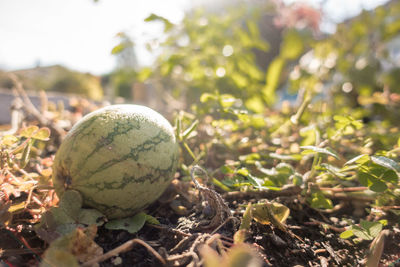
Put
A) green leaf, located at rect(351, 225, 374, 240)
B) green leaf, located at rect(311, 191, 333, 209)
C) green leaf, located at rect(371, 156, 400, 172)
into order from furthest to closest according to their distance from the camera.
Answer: green leaf, located at rect(311, 191, 333, 209) → green leaf, located at rect(351, 225, 374, 240) → green leaf, located at rect(371, 156, 400, 172)

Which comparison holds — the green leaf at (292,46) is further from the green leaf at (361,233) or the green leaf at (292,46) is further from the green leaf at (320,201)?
the green leaf at (361,233)

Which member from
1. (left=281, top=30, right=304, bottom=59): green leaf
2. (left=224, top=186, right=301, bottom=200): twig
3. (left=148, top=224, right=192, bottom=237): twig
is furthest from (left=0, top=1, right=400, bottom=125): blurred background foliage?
(left=148, top=224, right=192, bottom=237): twig

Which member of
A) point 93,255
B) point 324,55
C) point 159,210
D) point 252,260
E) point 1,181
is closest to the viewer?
point 252,260

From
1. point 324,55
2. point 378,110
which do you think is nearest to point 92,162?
point 324,55

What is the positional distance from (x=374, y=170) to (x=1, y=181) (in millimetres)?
1237

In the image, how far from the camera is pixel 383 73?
2559 mm

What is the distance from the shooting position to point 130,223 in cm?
89

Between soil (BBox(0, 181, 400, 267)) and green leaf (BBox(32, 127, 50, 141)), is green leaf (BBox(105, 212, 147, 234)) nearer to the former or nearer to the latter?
soil (BBox(0, 181, 400, 267))

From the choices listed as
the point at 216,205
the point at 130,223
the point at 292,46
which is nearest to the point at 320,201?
the point at 216,205

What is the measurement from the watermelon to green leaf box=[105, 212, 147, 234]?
21 millimetres

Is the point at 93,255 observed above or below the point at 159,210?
above

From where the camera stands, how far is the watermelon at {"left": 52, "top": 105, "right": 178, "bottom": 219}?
0.85 m

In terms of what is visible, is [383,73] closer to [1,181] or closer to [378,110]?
[378,110]

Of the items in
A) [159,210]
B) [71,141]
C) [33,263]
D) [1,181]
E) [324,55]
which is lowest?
[159,210]
